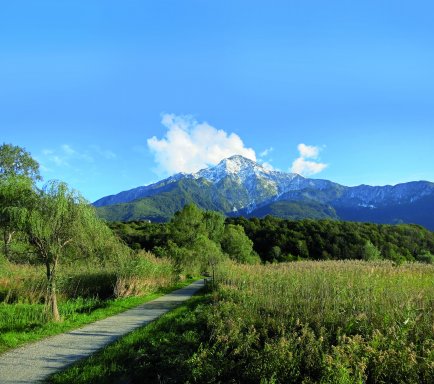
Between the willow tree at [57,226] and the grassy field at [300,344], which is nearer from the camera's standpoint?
the grassy field at [300,344]

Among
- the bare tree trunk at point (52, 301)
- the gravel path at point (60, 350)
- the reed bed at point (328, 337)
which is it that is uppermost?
the bare tree trunk at point (52, 301)

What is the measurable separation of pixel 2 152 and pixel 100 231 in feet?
112

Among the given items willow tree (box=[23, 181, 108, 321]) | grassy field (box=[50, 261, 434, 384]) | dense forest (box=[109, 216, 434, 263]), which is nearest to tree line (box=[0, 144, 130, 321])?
willow tree (box=[23, 181, 108, 321])

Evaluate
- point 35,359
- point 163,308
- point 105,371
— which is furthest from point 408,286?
point 163,308

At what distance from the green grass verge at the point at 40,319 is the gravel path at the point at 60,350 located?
427mm

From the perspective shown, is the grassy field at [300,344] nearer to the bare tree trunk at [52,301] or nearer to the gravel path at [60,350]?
the gravel path at [60,350]

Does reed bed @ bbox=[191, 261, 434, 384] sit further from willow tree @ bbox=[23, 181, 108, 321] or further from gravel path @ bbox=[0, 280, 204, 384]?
willow tree @ bbox=[23, 181, 108, 321]

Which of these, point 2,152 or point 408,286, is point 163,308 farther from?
point 2,152

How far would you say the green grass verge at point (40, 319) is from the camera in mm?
9658

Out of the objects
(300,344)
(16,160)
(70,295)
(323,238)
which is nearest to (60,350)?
(300,344)

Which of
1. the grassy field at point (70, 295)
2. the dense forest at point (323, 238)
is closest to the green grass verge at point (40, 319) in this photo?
the grassy field at point (70, 295)

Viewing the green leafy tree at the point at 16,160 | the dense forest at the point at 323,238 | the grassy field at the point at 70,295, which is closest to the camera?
the grassy field at the point at 70,295

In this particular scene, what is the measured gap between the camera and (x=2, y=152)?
4009 centimetres

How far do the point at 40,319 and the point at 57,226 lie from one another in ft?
9.71
